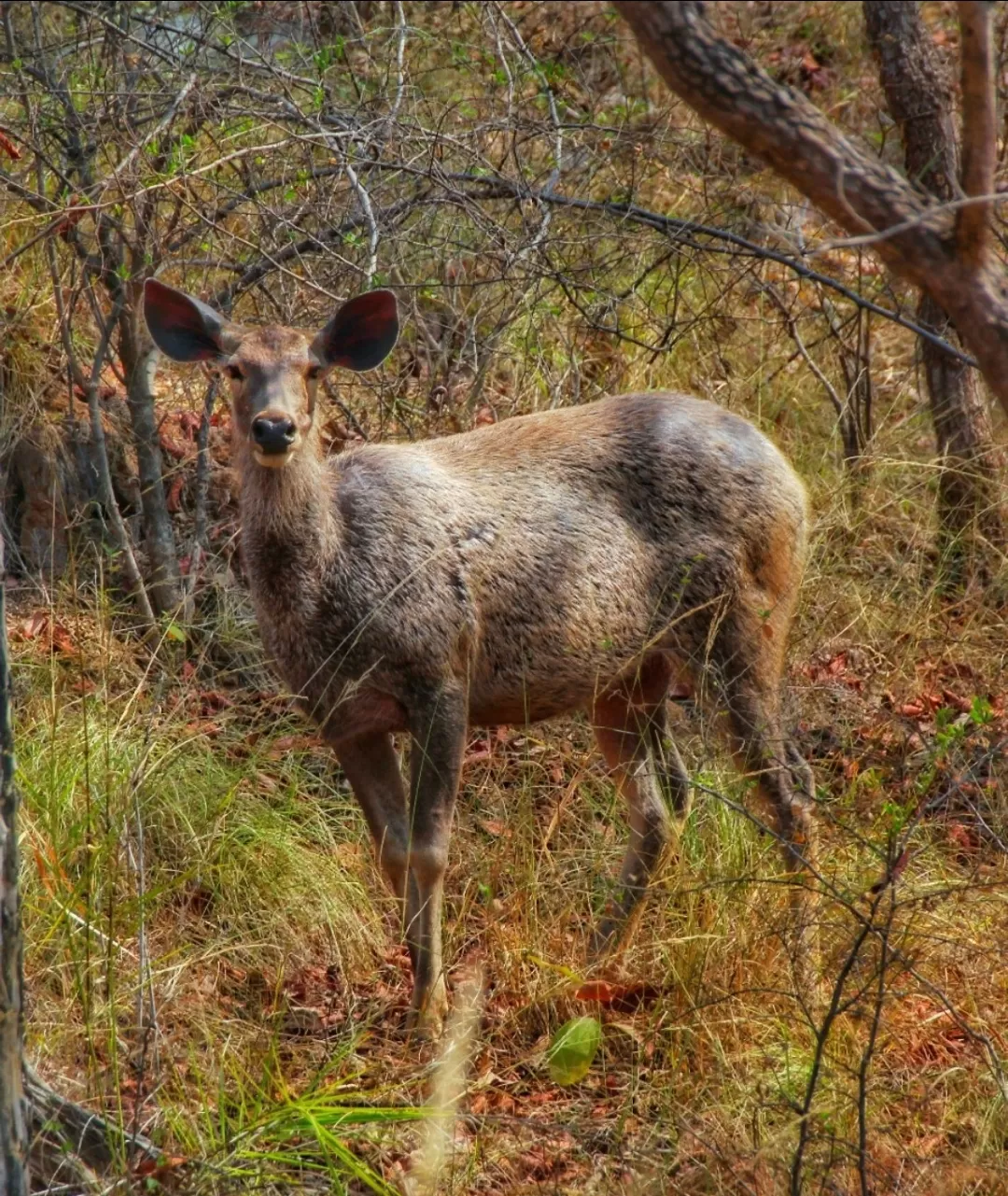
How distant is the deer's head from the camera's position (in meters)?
5.41

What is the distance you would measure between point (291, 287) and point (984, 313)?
5.24 meters

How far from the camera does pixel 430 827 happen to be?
559cm

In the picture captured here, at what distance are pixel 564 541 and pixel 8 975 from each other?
3.01m

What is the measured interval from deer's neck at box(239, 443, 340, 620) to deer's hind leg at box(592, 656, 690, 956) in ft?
4.40

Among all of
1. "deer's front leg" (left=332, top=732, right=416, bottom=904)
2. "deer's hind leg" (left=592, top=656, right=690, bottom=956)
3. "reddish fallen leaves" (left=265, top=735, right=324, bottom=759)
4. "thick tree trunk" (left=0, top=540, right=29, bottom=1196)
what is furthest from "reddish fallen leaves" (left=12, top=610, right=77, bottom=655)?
"thick tree trunk" (left=0, top=540, right=29, bottom=1196)

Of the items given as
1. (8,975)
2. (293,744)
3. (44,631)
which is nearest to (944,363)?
(293,744)

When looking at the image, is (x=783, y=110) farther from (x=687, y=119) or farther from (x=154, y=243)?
(x=687, y=119)

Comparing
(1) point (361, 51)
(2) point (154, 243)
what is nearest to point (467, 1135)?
(2) point (154, 243)

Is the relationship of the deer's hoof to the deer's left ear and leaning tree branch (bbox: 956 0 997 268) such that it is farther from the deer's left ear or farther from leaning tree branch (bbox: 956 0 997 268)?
leaning tree branch (bbox: 956 0 997 268)

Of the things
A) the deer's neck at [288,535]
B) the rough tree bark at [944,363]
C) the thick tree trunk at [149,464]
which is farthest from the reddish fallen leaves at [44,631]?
the rough tree bark at [944,363]

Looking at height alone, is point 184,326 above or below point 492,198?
below

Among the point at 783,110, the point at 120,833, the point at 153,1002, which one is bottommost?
the point at 153,1002

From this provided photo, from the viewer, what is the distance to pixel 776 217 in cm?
990

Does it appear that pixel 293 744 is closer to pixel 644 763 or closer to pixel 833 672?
pixel 644 763
